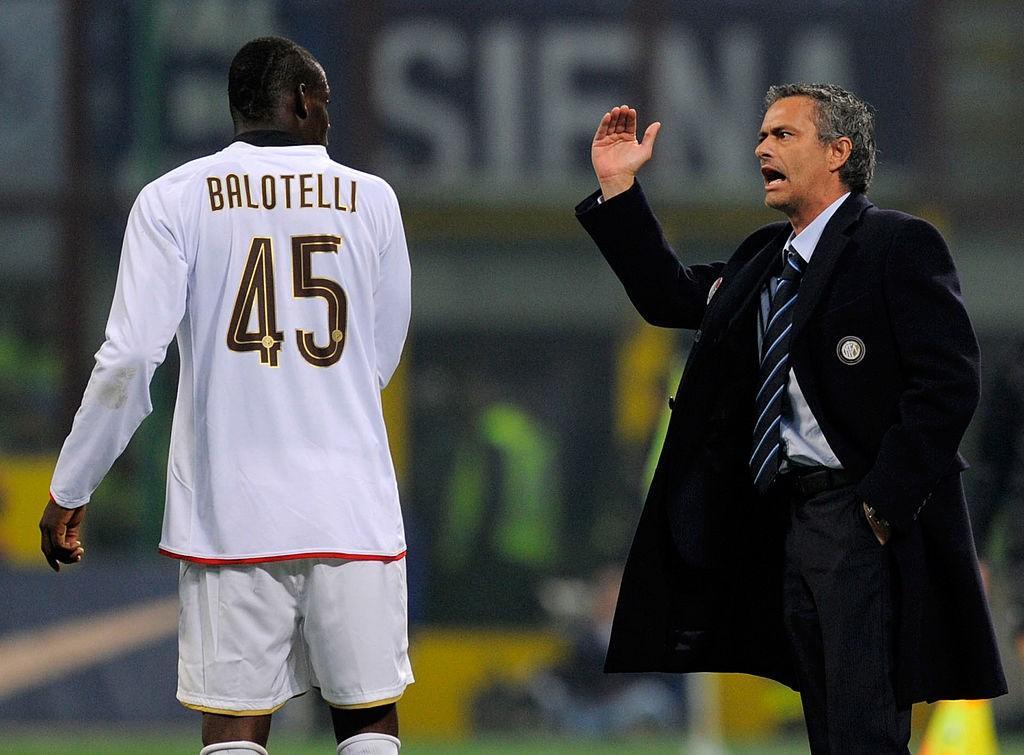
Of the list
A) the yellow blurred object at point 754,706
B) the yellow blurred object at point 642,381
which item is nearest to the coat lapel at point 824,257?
the yellow blurred object at point 754,706

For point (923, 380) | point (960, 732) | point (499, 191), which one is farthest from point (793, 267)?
point (499, 191)

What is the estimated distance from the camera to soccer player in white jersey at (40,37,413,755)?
4.10 m

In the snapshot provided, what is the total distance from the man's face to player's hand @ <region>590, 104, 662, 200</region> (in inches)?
14.8

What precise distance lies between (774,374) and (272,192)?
4.06 feet

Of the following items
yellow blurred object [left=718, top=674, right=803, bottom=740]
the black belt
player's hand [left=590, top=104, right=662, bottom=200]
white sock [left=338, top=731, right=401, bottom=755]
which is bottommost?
yellow blurred object [left=718, top=674, right=803, bottom=740]

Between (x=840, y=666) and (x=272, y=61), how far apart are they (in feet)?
6.26

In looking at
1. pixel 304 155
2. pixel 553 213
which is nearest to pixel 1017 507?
pixel 304 155

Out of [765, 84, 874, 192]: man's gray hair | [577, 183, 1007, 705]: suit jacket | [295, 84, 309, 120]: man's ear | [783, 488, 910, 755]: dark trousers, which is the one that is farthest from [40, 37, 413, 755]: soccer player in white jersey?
[765, 84, 874, 192]: man's gray hair

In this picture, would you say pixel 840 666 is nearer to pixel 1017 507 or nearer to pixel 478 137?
pixel 1017 507

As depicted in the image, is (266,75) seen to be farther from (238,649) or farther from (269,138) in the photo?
(238,649)

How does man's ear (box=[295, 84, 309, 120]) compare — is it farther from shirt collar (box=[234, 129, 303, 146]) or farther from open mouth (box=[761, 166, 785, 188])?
open mouth (box=[761, 166, 785, 188])

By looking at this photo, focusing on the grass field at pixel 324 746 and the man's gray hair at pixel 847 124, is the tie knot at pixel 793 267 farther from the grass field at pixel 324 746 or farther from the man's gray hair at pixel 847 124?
the grass field at pixel 324 746

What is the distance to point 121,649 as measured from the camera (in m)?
11.0

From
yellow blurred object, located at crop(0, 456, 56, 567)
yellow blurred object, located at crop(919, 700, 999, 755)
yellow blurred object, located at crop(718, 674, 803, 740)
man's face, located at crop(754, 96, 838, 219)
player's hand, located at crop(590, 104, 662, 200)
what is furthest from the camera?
yellow blurred object, located at crop(0, 456, 56, 567)
